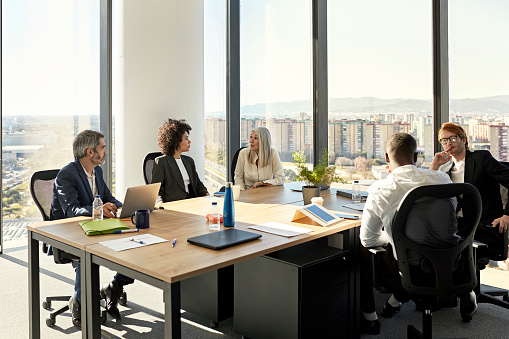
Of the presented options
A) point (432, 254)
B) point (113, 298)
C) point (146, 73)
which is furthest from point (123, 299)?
point (146, 73)

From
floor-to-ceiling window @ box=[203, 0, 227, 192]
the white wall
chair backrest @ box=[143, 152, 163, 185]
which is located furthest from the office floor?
floor-to-ceiling window @ box=[203, 0, 227, 192]

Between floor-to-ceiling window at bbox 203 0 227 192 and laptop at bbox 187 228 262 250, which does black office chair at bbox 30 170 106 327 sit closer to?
laptop at bbox 187 228 262 250

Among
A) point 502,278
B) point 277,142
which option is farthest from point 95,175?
point 502,278

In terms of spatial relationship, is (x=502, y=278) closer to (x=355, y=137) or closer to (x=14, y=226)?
(x=355, y=137)

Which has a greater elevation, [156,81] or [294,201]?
[156,81]

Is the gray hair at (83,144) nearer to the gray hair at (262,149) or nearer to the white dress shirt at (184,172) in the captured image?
the white dress shirt at (184,172)

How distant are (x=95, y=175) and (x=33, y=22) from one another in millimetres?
2463

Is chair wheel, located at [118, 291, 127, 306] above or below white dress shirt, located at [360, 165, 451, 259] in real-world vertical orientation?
below

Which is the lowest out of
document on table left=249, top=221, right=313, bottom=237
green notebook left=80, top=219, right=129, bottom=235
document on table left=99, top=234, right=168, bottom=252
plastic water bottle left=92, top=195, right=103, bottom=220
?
document on table left=99, top=234, right=168, bottom=252

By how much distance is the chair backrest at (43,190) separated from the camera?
309 cm

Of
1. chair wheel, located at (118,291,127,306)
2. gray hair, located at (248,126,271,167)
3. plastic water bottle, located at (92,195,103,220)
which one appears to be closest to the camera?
plastic water bottle, located at (92,195,103,220)

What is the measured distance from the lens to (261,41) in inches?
237

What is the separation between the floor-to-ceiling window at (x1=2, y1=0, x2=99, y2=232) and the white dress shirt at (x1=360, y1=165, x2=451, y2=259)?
3728mm

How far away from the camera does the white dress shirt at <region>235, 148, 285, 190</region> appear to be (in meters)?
4.80
